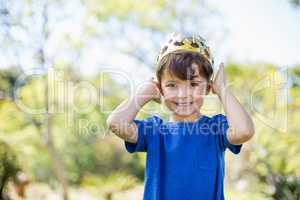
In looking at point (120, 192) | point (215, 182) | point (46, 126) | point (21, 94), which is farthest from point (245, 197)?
point (215, 182)

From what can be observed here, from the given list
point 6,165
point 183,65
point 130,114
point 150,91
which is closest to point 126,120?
point 130,114

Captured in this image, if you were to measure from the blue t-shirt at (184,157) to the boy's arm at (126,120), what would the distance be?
34 millimetres

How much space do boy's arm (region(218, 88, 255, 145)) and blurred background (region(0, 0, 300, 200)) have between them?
358cm

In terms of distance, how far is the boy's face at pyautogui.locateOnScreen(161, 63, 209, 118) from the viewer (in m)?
1.55

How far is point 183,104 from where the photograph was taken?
156cm

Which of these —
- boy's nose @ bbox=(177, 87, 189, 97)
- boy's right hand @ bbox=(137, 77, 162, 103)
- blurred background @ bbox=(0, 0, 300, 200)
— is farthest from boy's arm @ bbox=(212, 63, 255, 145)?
blurred background @ bbox=(0, 0, 300, 200)

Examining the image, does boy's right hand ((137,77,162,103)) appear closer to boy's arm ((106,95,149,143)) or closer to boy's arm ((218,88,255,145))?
boy's arm ((106,95,149,143))

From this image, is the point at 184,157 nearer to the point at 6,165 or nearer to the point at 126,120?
the point at 126,120

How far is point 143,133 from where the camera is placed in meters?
1.58

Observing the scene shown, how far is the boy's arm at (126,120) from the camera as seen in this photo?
153 cm

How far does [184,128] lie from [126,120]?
19cm

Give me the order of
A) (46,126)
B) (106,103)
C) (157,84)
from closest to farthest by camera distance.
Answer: (157,84), (46,126), (106,103)

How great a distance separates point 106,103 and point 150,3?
5.25 ft

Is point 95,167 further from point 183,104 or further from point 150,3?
point 183,104
